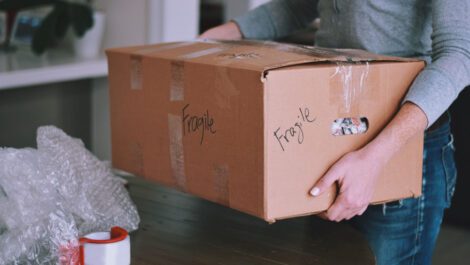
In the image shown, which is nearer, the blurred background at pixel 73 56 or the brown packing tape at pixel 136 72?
the brown packing tape at pixel 136 72

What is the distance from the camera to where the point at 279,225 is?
1576mm

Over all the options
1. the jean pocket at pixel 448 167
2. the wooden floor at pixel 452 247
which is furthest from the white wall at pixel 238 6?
the jean pocket at pixel 448 167

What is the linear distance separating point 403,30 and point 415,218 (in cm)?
37

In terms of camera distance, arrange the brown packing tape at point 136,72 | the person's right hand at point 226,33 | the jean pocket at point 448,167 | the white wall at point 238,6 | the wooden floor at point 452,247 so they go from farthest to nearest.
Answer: the white wall at point 238,6
the wooden floor at point 452,247
the person's right hand at point 226,33
the jean pocket at point 448,167
the brown packing tape at point 136,72

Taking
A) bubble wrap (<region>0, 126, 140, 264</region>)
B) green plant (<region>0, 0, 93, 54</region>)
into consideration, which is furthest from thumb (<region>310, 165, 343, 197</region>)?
green plant (<region>0, 0, 93, 54</region>)

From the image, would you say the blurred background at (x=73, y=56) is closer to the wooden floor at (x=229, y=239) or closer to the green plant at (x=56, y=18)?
the green plant at (x=56, y=18)

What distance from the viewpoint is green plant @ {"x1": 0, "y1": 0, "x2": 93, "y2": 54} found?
3.04m

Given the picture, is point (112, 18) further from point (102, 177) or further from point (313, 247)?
point (313, 247)

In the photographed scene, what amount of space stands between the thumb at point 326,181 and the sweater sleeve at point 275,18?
2.18ft

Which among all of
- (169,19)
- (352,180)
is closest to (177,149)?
(352,180)

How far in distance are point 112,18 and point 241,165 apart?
6.58 feet

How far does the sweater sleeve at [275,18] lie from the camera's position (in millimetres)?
1875

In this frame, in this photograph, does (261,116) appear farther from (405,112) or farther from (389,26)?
(389,26)

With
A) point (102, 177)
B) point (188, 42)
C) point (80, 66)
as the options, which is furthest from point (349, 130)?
point (80, 66)
